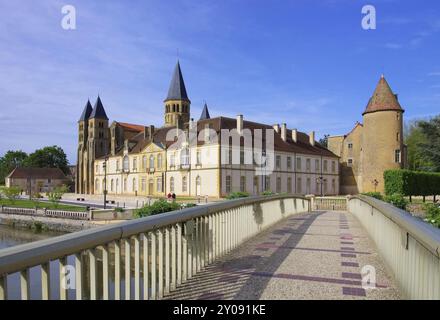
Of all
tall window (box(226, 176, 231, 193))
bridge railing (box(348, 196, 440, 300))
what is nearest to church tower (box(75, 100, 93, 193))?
tall window (box(226, 176, 231, 193))

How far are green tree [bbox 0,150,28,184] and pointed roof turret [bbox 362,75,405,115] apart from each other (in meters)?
97.8

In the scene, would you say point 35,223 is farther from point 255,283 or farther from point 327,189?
point 327,189

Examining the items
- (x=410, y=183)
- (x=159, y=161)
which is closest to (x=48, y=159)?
(x=159, y=161)

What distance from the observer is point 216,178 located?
44.6 m

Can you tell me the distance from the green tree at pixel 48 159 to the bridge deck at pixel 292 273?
107 metres

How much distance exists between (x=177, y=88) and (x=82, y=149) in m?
23.5

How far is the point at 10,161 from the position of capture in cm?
10994

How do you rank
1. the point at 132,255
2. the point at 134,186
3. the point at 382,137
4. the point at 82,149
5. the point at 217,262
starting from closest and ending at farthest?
the point at 132,255, the point at 217,262, the point at 382,137, the point at 134,186, the point at 82,149

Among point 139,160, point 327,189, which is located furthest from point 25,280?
point 327,189

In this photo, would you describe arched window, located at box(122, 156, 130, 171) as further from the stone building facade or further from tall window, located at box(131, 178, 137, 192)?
tall window, located at box(131, 178, 137, 192)

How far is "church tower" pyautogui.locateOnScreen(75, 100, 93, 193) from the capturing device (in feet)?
245

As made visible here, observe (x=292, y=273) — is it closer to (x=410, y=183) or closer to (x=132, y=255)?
(x=132, y=255)

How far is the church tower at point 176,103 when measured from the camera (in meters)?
72.7

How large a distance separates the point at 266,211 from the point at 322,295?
5.97 m
